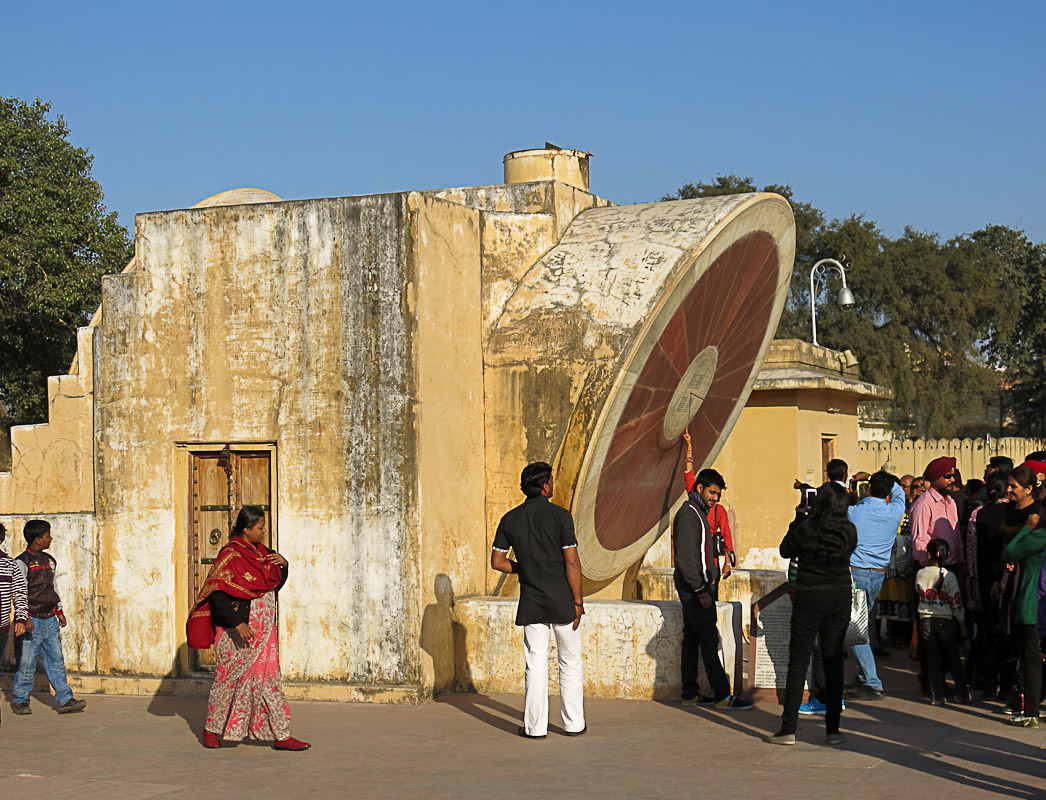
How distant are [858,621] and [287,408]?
438 cm

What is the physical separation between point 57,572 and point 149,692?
1270mm

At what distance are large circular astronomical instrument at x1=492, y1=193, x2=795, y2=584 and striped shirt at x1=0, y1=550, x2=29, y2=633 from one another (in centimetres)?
382

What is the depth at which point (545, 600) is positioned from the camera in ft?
23.7

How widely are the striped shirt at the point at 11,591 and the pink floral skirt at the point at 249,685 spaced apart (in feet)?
5.86

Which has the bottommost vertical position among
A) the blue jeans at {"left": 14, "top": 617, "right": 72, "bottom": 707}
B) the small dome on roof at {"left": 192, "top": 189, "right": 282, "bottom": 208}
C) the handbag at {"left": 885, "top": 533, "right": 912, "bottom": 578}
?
the blue jeans at {"left": 14, "top": 617, "right": 72, "bottom": 707}

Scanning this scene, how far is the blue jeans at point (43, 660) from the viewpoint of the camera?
876 cm

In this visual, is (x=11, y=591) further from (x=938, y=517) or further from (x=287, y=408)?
(x=938, y=517)

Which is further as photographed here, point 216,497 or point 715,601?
point 216,497

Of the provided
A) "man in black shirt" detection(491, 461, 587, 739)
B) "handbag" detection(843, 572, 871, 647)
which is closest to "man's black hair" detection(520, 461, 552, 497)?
"man in black shirt" detection(491, 461, 587, 739)

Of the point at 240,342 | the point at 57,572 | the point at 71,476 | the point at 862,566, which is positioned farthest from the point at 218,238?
the point at 862,566

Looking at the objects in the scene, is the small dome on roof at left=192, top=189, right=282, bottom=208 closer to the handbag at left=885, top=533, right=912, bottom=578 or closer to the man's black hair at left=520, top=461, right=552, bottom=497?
the man's black hair at left=520, top=461, right=552, bottom=497

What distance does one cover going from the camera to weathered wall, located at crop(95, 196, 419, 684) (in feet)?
28.7

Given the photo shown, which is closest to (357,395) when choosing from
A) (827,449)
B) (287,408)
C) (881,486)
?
(287,408)

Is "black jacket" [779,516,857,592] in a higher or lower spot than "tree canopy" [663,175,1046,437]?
lower
